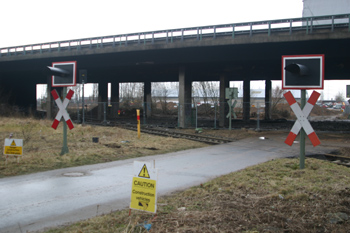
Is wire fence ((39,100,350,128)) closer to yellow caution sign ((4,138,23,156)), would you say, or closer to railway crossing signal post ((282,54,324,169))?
yellow caution sign ((4,138,23,156))

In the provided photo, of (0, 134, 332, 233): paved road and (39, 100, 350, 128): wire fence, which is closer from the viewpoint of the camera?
(0, 134, 332, 233): paved road

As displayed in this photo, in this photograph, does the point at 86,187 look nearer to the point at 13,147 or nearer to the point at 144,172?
the point at 144,172

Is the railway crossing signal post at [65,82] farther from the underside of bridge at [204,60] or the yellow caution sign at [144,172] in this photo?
the underside of bridge at [204,60]

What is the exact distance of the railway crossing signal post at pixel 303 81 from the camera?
8.23m

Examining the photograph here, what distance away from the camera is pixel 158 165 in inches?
412

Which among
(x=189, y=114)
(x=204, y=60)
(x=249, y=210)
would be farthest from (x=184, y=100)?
(x=249, y=210)

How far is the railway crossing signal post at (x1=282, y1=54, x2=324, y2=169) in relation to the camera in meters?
8.23

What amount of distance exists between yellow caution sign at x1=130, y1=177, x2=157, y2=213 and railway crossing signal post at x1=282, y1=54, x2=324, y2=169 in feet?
15.4

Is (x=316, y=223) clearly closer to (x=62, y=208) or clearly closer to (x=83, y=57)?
(x=62, y=208)

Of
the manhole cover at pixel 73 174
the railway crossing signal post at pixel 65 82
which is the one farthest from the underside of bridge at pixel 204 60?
the manhole cover at pixel 73 174

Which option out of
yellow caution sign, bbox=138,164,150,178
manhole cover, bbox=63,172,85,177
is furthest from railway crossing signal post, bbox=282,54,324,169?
manhole cover, bbox=63,172,85,177

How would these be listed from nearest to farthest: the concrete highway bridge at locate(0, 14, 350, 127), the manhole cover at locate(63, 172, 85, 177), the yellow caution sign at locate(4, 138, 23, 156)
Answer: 1. the manhole cover at locate(63, 172, 85, 177)
2. the yellow caution sign at locate(4, 138, 23, 156)
3. the concrete highway bridge at locate(0, 14, 350, 127)

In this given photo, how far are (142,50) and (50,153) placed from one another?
1895cm

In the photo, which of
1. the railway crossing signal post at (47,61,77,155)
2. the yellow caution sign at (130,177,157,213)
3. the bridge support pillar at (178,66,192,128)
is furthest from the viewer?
the bridge support pillar at (178,66,192,128)
